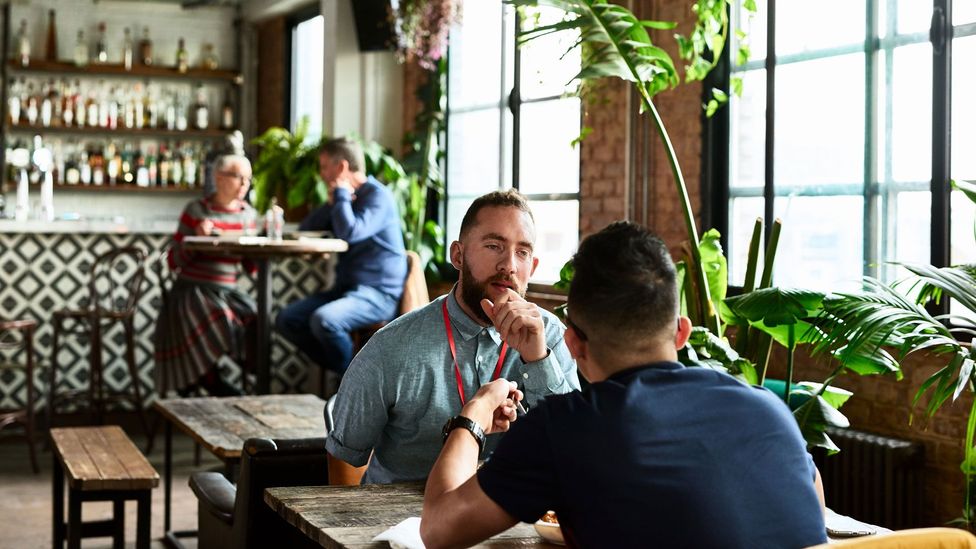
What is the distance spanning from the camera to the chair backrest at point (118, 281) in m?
6.50

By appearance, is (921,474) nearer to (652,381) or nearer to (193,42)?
(652,381)

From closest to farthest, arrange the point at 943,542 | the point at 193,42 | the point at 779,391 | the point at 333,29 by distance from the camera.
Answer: the point at 943,542 → the point at 779,391 → the point at 333,29 → the point at 193,42

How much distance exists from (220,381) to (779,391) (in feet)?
11.9

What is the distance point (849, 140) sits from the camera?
4.53 m

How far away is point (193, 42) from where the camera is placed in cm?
1015

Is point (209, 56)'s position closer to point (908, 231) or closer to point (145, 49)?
point (145, 49)

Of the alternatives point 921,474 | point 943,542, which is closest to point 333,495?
point 943,542

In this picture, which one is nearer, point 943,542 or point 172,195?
point 943,542

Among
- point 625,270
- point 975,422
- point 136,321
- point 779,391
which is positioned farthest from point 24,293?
point 625,270

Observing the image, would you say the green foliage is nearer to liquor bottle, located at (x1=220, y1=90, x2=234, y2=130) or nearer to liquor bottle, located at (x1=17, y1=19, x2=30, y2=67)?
liquor bottle, located at (x1=220, y1=90, x2=234, y2=130)

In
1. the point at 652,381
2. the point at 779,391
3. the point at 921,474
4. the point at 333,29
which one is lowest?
the point at 921,474

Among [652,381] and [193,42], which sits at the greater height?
[193,42]

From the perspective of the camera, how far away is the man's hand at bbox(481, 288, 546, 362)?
219 cm

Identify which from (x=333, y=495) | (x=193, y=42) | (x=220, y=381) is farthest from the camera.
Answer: (x=193, y=42)
